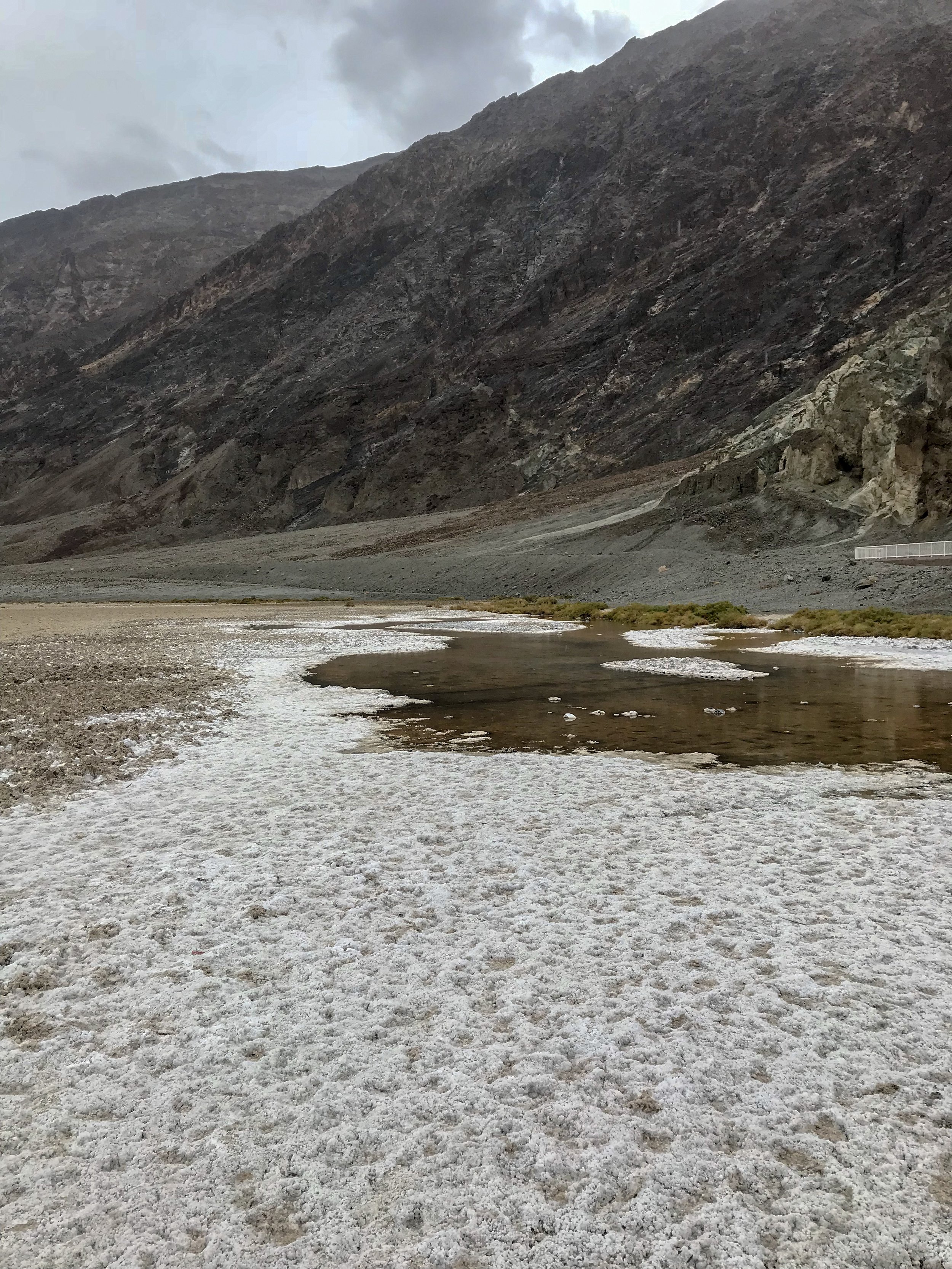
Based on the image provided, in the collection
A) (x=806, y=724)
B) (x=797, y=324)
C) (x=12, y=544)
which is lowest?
(x=806, y=724)

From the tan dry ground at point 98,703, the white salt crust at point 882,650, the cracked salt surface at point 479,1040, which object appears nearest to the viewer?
the cracked salt surface at point 479,1040

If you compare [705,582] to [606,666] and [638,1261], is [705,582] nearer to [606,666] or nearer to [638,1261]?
[606,666]

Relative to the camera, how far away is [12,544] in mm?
118625

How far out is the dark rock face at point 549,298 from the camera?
99.4m

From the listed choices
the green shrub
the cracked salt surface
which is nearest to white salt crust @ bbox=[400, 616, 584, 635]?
the green shrub

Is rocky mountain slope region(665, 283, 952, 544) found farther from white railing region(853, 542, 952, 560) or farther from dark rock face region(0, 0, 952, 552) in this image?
dark rock face region(0, 0, 952, 552)

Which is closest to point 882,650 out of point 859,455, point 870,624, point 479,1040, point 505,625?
point 870,624

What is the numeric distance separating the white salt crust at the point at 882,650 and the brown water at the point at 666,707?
728mm

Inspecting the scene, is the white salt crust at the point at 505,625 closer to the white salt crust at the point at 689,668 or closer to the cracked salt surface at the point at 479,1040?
the white salt crust at the point at 689,668

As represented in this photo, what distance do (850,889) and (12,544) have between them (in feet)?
443

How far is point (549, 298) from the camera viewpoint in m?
125

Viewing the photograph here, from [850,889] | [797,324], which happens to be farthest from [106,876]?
[797,324]

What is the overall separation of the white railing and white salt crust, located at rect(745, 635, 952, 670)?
49.1ft

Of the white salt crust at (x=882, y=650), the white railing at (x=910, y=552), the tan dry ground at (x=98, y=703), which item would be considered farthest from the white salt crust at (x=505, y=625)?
the white railing at (x=910, y=552)
